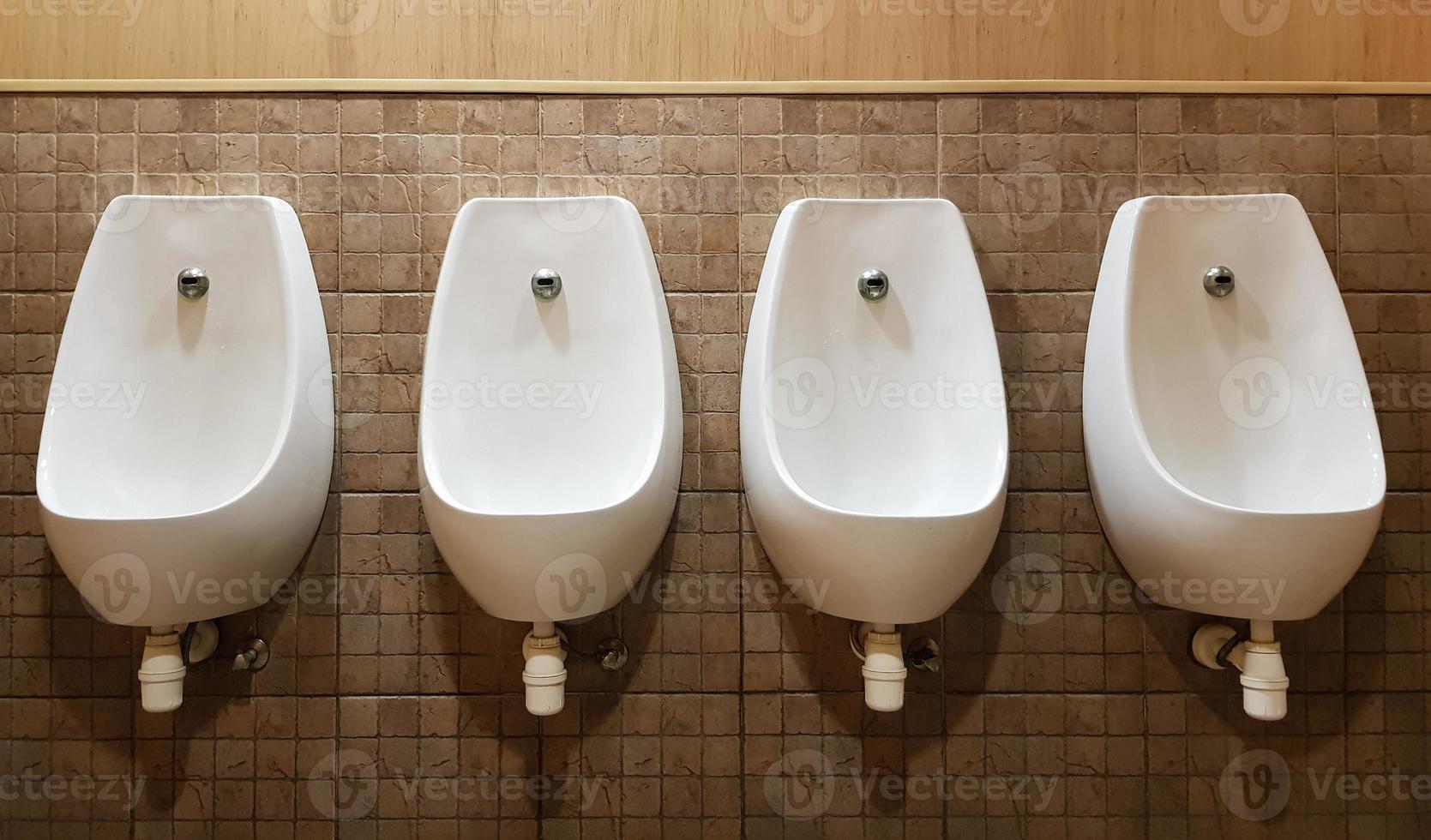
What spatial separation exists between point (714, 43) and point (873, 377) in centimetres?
64

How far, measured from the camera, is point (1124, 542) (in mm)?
1276

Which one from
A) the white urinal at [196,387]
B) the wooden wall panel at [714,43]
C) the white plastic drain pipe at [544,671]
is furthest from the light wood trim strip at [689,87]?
A: the white plastic drain pipe at [544,671]

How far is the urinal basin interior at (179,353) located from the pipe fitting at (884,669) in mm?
978

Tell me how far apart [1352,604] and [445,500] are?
1528 millimetres

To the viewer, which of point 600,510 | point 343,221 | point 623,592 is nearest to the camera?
point 600,510

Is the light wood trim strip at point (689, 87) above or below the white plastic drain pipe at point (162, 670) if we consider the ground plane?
above

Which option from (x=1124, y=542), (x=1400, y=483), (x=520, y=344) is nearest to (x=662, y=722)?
(x=520, y=344)

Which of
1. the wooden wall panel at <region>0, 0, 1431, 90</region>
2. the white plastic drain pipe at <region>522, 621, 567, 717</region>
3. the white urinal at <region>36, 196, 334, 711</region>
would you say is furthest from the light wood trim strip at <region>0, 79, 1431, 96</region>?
the white plastic drain pipe at <region>522, 621, 567, 717</region>

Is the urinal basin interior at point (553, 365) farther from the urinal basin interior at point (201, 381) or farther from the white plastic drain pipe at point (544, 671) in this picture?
the urinal basin interior at point (201, 381)

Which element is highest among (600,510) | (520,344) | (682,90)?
(682,90)

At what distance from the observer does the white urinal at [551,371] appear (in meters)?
1.24

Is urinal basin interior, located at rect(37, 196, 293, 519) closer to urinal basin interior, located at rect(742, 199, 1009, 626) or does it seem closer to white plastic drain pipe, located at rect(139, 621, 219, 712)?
white plastic drain pipe, located at rect(139, 621, 219, 712)

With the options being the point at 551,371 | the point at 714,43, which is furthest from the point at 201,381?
the point at 714,43

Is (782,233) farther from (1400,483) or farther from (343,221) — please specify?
(1400,483)
